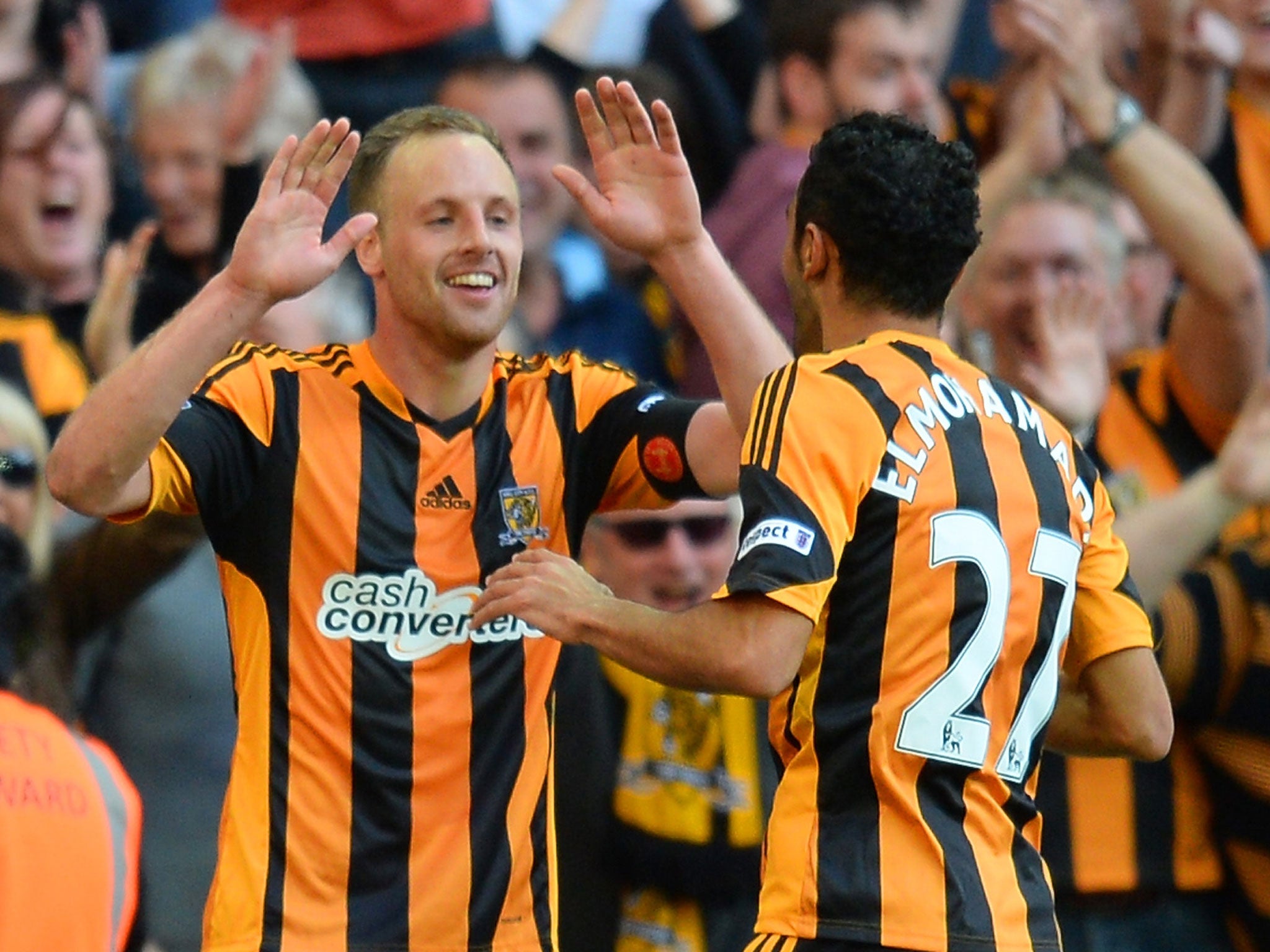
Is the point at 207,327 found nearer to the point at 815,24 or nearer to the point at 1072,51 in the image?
the point at 1072,51

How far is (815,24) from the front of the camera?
24.4 feet

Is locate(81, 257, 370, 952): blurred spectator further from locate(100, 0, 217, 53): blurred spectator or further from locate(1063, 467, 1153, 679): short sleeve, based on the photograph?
locate(100, 0, 217, 53): blurred spectator

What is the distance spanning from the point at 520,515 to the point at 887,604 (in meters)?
0.96

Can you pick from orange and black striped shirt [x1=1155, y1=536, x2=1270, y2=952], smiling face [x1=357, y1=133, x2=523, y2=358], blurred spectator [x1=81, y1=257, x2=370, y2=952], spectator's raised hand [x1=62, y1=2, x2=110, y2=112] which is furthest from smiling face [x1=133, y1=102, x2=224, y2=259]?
orange and black striped shirt [x1=1155, y1=536, x2=1270, y2=952]

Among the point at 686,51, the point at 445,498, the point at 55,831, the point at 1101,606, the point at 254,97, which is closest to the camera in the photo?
the point at 55,831

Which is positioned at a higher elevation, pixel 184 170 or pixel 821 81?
pixel 821 81

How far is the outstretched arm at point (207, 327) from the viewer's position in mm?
3877

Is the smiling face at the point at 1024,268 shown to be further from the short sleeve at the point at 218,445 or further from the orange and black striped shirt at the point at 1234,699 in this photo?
the short sleeve at the point at 218,445

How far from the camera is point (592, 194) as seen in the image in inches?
178

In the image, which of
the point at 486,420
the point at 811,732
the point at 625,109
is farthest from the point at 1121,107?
the point at 811,732

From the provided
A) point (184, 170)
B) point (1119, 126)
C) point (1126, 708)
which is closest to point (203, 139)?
point (184, 170)

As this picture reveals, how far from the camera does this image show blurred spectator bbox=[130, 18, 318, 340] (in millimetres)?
7012

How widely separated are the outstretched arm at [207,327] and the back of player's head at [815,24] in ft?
11.5

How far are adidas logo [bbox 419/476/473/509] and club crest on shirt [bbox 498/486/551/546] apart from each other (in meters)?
0.08
